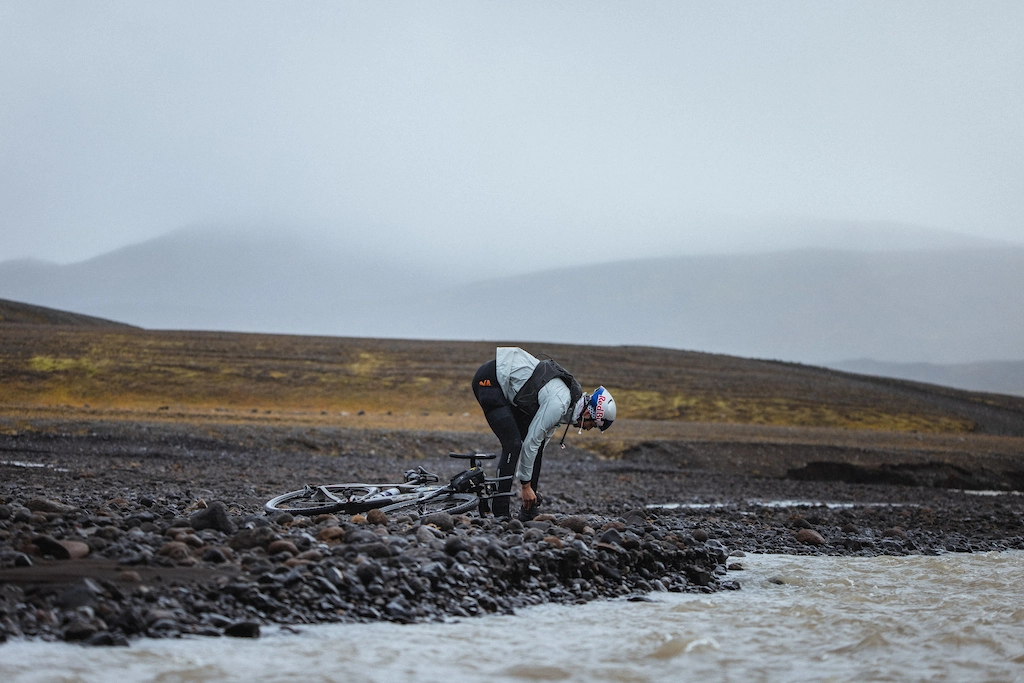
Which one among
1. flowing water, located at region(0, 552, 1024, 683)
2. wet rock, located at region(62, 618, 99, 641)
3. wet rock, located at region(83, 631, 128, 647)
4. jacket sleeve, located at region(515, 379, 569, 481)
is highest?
jacket sleeve, located at region(515, 379, 569, 481)

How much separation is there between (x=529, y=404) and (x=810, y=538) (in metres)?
4.69

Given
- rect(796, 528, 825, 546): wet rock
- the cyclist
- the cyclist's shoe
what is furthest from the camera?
rect(796, 528, 825, 546): wet rock

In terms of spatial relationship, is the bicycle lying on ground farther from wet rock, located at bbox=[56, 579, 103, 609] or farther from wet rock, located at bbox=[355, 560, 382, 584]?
wet rock, located at bbox=[56, 579, 103, 609]

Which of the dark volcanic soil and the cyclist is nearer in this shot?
the dark volcanic soil

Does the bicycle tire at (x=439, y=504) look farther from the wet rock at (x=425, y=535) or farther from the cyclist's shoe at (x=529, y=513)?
the wet rock at (x=425, y=535)

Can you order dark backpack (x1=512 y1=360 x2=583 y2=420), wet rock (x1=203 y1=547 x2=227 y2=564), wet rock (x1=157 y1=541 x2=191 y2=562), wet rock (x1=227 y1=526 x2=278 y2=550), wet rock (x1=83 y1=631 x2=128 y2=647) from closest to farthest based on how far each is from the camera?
wet rock (x1=83 y1=631 x2=128 y2=647), wet rock (x1=157 y1=541 x2=191 y2=562), wet rock (x1=203 y1=547 x2=227 y2=564), wet rock (x1=227 y1=526 x2=278 y2=550), dark backpack (x1=512 y1=360 x2=583 y2=420)

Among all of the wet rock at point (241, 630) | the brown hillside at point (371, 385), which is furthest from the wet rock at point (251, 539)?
the brown hillside at point (371, 385)

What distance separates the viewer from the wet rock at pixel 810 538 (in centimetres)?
1173

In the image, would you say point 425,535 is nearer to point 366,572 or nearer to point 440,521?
point 440,521

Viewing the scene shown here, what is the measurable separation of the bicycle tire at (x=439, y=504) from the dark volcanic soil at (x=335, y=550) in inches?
7.1

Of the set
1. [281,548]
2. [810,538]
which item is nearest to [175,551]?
[281,548]

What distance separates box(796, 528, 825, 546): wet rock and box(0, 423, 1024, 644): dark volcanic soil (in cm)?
3

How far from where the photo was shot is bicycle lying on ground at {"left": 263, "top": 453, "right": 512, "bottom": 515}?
32.0 ft

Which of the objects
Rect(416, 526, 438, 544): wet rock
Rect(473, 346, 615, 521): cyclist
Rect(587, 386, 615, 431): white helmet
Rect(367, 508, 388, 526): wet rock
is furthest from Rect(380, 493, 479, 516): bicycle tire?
Rect(587, 386, 615, 431): white helmet
